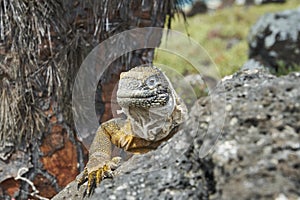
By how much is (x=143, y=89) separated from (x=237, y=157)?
0.63 m

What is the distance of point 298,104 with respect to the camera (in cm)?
129

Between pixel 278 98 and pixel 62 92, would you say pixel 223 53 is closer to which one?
pixel 62 92

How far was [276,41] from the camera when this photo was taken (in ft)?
24.0

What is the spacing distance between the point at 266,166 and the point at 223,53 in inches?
352

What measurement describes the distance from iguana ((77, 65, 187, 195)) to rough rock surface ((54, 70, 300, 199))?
0.27m

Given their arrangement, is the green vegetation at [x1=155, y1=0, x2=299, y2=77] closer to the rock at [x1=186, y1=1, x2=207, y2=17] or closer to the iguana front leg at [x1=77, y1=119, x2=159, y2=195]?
the rock at [x1=186, y1=1, x2=207, y2=17]

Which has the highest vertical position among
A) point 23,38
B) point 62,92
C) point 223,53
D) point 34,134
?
point 23,38

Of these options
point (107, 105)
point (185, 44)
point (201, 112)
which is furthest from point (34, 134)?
point (185, 44)

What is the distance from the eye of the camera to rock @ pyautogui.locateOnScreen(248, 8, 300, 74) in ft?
23.2

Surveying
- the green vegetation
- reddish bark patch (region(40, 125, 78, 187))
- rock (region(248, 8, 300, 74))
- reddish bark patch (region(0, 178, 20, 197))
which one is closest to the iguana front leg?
reddish bark patch (region(40, 125, 78, 187))

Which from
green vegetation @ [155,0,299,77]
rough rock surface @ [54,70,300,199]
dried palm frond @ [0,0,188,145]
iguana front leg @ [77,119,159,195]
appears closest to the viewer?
rough rock surface @ [54,70,300,199]

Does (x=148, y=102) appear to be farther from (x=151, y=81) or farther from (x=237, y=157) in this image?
(x=237, y=157)

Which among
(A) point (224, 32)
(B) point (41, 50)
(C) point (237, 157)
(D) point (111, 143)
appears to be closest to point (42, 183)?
(B) point (41, 50)

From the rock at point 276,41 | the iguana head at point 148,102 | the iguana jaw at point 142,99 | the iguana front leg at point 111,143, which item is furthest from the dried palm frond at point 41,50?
the rock at point 276,41
